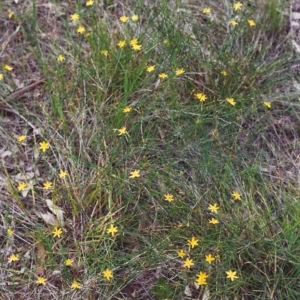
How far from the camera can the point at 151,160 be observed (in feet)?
8.61

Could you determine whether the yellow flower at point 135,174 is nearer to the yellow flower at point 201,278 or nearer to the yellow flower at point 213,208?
the yellow flower at point 213,208

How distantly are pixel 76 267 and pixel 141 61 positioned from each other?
3.59ft

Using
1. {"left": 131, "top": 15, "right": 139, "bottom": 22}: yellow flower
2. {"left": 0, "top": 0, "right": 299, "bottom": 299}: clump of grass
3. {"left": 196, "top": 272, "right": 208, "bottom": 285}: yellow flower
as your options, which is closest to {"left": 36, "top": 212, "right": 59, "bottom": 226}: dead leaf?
{"left": 0, "top": 0, "right": 299, "bottom": 299}: clump of grass

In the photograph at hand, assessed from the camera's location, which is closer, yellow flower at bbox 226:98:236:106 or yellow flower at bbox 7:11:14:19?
yellow flower at bbox 226:98:236:106

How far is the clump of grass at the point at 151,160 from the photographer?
2.36 m

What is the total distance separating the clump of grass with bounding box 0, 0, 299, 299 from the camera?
2.36 metres

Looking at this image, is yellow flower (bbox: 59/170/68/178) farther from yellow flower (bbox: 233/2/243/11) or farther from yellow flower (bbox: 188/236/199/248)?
yellow flower (bbox: 233/2/243/11)

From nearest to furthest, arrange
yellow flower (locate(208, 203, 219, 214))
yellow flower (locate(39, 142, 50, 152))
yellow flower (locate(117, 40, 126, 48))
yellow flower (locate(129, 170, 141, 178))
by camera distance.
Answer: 1. yellow flower (locate(208, 203, 219, 214))
2. yellow flower (locate(129, 170, 141, 178))
3. yellow flower (locate(39, 142, 50, 152))
4. yellow flower (locate(117, 40, 126, 48))

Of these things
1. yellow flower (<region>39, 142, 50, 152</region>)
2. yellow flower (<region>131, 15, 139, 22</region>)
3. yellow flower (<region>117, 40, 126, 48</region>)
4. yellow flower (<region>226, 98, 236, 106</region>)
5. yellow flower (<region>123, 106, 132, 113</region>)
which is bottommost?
yellow flower (<region>39, 142, 50, 152</region>)

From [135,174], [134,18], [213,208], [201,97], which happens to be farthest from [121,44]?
[213,208]

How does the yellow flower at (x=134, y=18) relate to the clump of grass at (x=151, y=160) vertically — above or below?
above

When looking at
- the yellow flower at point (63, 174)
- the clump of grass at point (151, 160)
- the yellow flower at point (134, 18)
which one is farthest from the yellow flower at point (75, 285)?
the yellow flower at point (134, 18)

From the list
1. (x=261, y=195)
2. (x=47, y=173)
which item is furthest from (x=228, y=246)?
(x=47, y=173)

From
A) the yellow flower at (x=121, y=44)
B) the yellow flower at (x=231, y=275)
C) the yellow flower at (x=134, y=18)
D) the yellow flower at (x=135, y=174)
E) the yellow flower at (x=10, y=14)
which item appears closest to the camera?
the yellow flower at (x=231, y=275)
